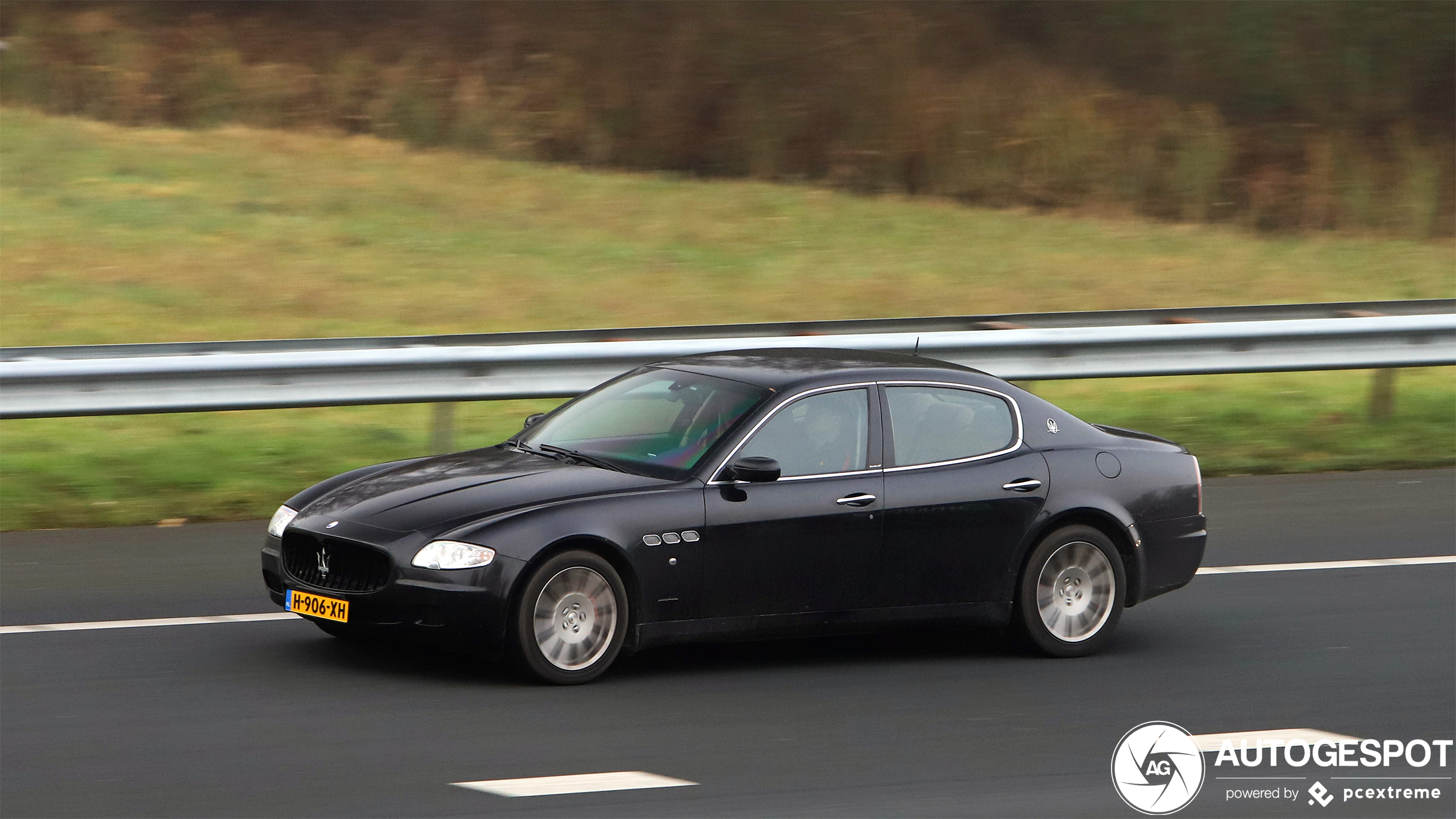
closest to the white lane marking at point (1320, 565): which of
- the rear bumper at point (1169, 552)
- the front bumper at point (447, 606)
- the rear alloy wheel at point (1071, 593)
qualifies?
the rear bumper at point (1169, 552)

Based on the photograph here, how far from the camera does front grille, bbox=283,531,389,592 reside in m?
7.54

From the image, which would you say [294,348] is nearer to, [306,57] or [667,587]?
[667,587]

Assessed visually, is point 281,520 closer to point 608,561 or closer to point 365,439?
point 608,561

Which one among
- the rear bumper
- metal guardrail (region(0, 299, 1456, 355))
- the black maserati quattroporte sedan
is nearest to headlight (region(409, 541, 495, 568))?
the black maserati quattroporte sedan

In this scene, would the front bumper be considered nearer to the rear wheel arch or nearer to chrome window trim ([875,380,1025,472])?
chrome window trim ([875,380,1025,472])

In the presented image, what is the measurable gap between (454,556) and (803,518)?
59.7 inches

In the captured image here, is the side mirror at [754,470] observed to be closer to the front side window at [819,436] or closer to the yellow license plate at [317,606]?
the front side window at [819,436]

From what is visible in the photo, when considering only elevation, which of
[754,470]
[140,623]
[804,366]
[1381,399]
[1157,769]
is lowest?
[1157,769]

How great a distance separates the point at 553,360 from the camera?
12188mm

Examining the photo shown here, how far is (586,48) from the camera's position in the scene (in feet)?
79.8

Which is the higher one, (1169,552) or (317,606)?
(1169,552)

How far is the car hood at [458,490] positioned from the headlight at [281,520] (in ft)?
0.28

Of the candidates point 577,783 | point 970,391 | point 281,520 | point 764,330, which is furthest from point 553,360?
point 577,783

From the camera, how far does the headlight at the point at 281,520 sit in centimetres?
802
